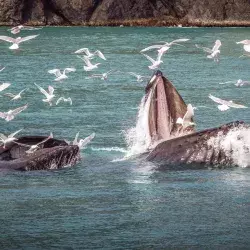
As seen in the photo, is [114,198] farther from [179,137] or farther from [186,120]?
[186,120]

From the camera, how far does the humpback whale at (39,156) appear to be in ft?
96.9

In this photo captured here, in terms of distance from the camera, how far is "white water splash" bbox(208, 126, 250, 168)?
93.8ft

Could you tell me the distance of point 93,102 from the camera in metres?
47.4

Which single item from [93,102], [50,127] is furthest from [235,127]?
[93,102]

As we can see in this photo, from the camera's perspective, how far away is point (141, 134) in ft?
103

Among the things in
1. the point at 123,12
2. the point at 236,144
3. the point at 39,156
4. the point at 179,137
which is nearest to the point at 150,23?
the point at 123,12

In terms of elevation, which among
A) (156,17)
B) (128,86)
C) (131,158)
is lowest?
(156,17)

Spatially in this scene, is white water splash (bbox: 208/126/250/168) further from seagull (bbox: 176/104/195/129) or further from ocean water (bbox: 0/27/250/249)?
seagull (bbox: 176/104/195/129)

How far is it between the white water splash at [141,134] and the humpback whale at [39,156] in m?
1.57

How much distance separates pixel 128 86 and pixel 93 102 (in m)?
8.87

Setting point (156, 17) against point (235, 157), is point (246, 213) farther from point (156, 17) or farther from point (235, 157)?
point (156, 17)

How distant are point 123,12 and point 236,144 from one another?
149256mm

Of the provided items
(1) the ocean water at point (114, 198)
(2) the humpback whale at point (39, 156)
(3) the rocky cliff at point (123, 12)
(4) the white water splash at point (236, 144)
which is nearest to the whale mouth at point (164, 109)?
(1) the ocean water at point (114, 198)

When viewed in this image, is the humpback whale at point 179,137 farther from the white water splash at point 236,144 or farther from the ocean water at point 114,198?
the ocean water at point 114,198
